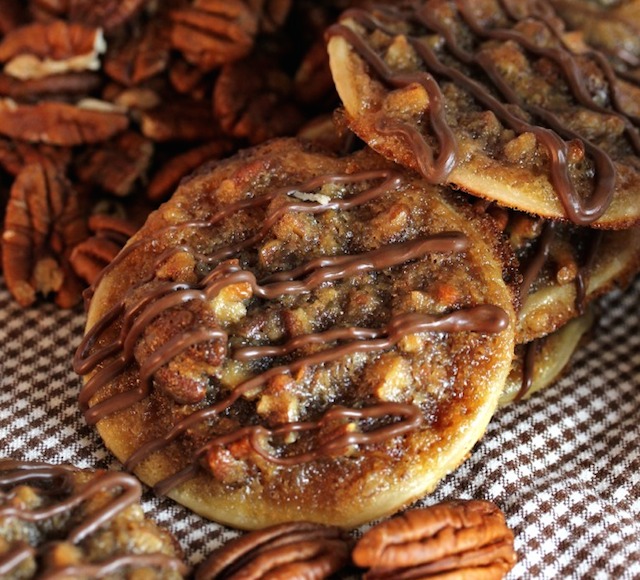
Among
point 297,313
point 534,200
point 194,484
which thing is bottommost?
point 194,484

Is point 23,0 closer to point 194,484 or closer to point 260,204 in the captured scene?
point 260,204

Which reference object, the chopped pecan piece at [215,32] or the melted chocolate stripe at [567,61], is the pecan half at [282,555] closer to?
the melted chocolate stripe at [567,61]

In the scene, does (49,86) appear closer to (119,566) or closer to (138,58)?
(138,58)

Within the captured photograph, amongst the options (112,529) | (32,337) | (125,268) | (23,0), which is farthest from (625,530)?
(23,0)

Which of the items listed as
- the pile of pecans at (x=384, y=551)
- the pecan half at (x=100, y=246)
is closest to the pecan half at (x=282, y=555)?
the pile of pecans at (x=384, y=551)

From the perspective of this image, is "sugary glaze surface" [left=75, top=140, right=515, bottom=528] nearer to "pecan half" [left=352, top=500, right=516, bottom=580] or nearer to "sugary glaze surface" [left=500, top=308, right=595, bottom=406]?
"pecan half" [left=352, top=500, right=516, bottom=580]

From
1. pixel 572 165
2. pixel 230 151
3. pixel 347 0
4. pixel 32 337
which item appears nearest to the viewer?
pixel 572 165

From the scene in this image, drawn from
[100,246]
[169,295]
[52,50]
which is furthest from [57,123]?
[169,295]

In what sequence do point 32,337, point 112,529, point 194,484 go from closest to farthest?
1. point 112,529
2. point 194,484
3. point 32,337
